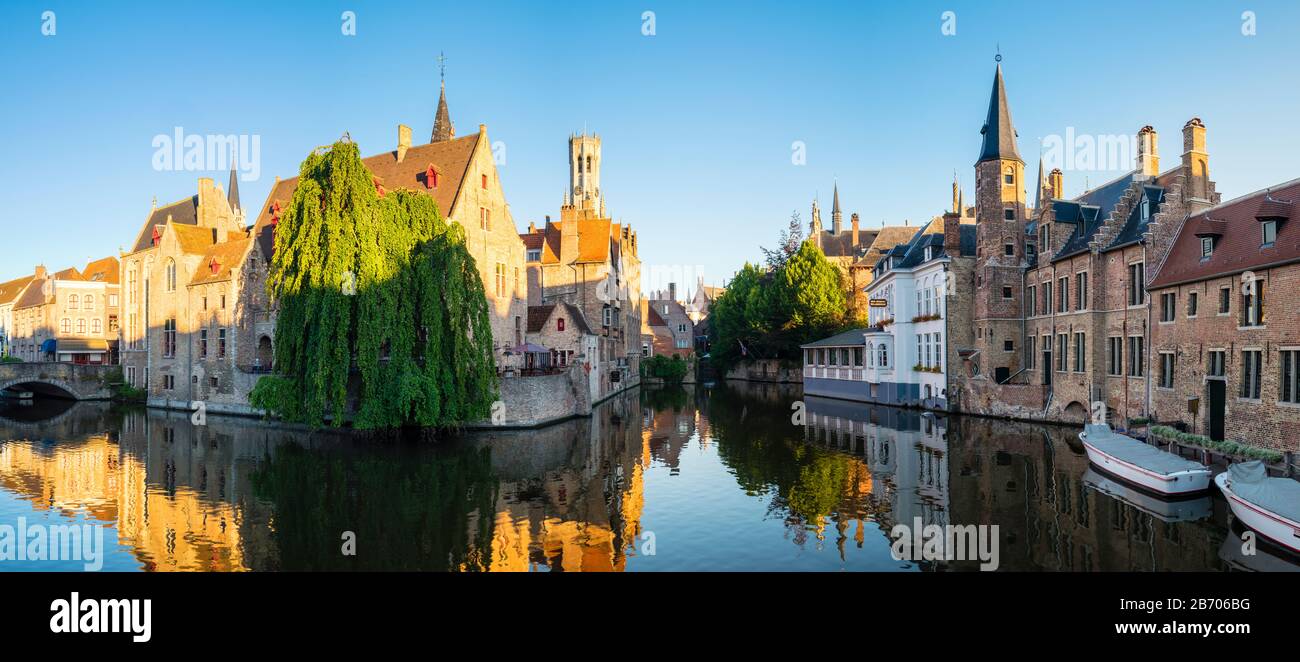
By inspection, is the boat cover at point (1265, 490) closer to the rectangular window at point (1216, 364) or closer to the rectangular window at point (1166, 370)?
the rectangular window at point (1216, 364)

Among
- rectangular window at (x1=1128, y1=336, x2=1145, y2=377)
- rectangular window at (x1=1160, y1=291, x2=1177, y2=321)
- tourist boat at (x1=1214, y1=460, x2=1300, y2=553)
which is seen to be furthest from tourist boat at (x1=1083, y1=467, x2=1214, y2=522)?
rectangular window at (x1=1128, y1=336, x2=1145, y2=377)

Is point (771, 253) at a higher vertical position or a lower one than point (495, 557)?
higher

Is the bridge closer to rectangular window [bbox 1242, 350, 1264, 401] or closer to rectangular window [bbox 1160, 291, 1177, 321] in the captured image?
rectangular window [bbox 1160, 291, 1177, 321]

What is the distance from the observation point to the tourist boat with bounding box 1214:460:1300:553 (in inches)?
531

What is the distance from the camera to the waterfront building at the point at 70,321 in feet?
214

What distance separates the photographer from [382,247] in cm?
2953

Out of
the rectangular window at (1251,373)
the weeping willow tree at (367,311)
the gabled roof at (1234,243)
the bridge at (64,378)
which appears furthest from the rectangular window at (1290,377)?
the bridge at (64,378)

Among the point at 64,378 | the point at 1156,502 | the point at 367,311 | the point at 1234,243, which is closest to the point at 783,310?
the point at 1234,243

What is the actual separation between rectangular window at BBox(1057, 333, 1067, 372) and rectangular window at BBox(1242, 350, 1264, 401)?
10.9 meters

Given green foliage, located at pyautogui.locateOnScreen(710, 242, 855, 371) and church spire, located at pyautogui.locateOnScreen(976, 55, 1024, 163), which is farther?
green foliage, located at pyautogui.locateOnScreen(710, 242, 855, 371)

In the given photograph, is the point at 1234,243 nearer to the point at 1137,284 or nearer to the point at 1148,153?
the point at 1137,284
